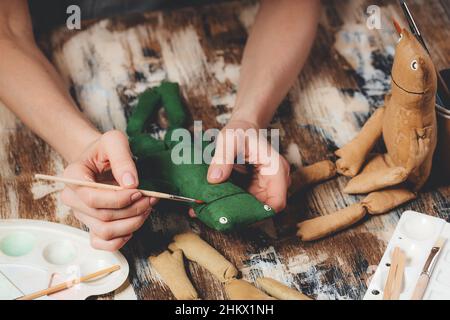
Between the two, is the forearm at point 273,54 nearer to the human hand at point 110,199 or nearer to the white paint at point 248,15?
the white paint at point 248,15

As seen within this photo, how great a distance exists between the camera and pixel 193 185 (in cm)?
103

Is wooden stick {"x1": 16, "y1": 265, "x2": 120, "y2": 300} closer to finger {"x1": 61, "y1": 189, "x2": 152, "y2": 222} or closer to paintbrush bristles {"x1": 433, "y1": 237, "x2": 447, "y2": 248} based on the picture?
finger {"x1": 61, "y1": 189, "x2": 152, "y2": 222}

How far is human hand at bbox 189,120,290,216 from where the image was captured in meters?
1.03

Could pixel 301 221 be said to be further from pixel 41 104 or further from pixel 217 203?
pixel 41 104

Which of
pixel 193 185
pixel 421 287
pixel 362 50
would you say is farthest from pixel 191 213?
pixel 362 50

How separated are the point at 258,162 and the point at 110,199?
28 centimetres

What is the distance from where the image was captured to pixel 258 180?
111cm

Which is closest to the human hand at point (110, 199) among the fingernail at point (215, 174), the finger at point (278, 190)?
the fingernail at point (215, 174)

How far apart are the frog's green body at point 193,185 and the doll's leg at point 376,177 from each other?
242 mm

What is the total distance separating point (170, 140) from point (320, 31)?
566 millimetres

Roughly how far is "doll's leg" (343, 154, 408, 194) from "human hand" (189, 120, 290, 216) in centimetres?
15

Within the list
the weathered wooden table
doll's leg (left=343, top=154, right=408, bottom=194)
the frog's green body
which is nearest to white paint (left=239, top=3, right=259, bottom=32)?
the weathered wooden table

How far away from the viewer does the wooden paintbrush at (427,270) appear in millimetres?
965
